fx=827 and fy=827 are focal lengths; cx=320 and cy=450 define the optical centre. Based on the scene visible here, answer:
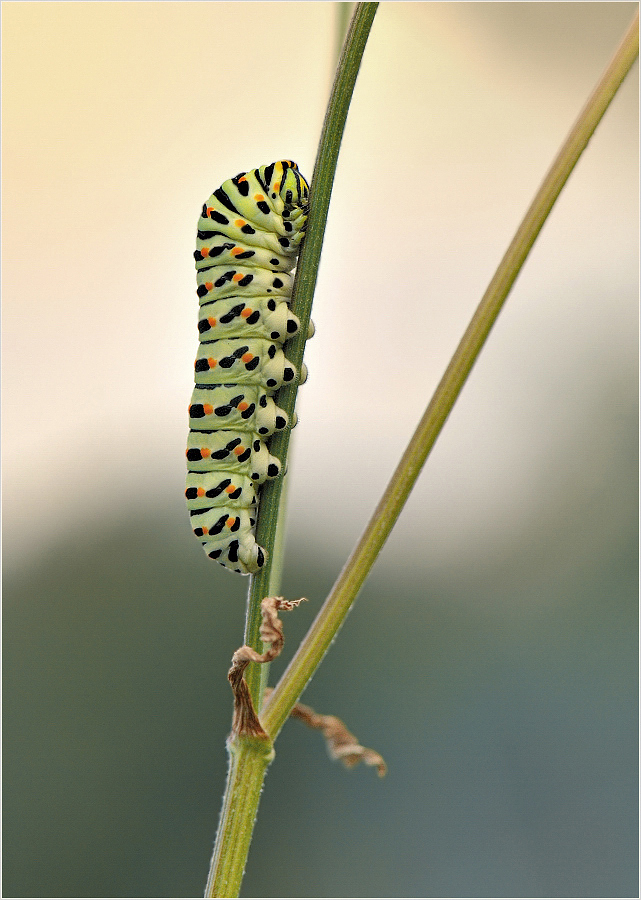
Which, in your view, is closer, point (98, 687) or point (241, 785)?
point (241, 785)

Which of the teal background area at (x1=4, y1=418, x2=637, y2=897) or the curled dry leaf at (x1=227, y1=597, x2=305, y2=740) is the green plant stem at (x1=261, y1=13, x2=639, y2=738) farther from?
the teal background area at (x1=4, y1=418, x2=637, y2=897)

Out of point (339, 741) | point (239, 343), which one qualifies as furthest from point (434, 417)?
point (339, 741)

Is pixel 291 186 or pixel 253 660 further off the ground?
pixel 291 186

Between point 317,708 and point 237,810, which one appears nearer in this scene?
point 237,810

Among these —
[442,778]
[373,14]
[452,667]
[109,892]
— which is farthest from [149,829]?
[373,14]

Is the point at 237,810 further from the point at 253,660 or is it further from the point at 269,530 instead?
the point at 269,530

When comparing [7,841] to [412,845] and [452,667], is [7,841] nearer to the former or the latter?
[412,845]
